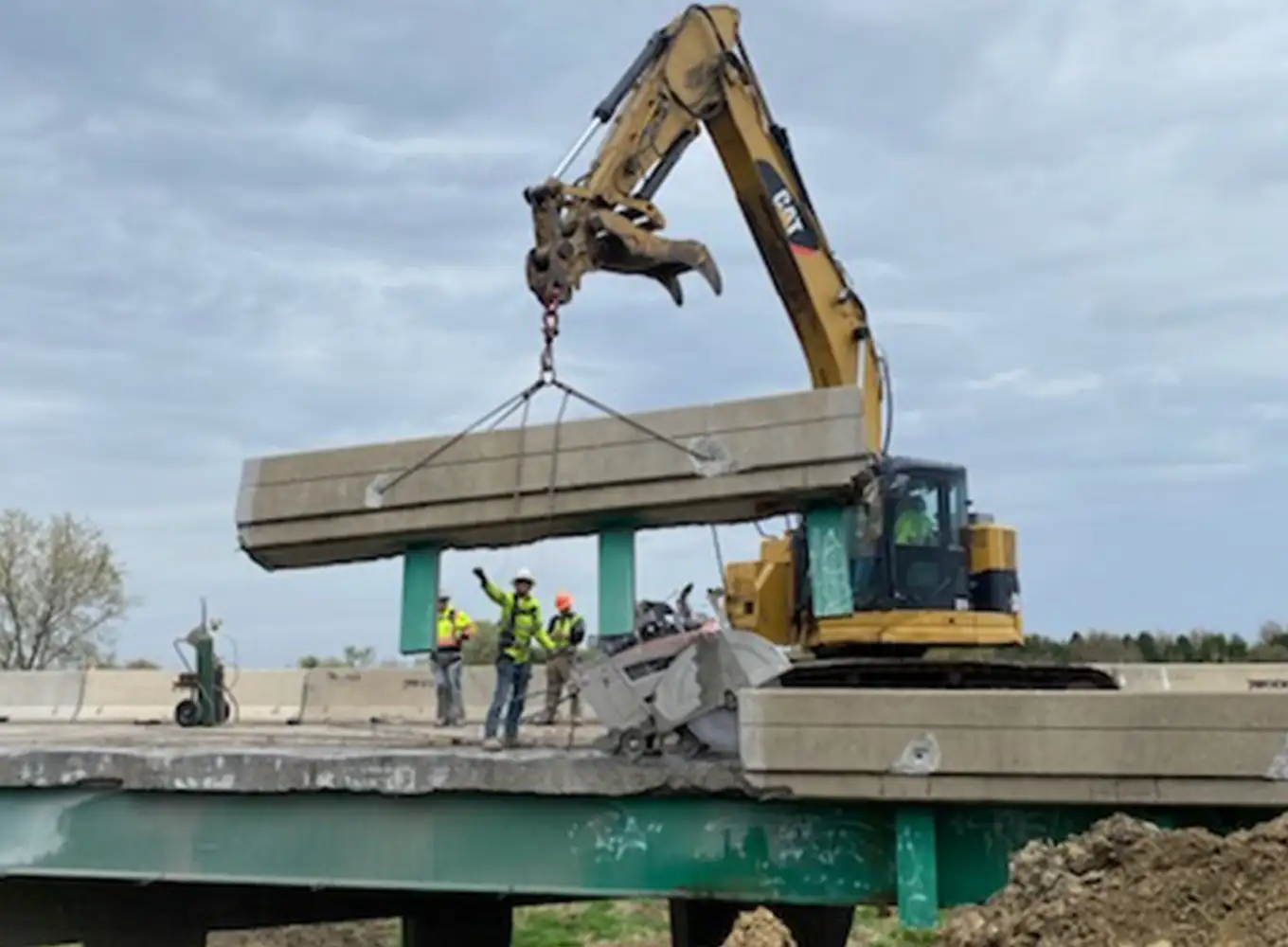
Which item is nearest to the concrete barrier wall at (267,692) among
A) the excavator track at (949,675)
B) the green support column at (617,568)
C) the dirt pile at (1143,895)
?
the green support column at (617,568)

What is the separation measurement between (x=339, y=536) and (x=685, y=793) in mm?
3209

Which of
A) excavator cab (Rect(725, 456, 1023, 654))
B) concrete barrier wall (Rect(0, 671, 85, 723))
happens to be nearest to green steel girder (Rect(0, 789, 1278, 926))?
excavator cab (Rect(725, 456, 1023, 654))

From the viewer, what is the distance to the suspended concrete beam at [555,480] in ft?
26.2

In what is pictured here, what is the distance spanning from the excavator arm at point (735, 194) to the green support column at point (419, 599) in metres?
1.93

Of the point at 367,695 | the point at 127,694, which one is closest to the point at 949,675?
the point at 367,695

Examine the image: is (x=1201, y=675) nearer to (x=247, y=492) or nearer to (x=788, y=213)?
(x=788, y=213)

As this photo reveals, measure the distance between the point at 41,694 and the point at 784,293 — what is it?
11738 mm

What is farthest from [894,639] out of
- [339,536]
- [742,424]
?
[339,536]

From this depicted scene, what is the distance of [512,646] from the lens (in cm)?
990

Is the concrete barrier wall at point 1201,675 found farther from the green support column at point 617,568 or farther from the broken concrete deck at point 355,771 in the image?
the broken concrete deck at point 355,771

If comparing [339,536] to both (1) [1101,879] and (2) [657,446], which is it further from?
(1) [1101,879]

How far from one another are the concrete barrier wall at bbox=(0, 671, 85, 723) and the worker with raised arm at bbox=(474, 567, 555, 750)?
10317 mm

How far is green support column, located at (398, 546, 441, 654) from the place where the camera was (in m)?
9.09

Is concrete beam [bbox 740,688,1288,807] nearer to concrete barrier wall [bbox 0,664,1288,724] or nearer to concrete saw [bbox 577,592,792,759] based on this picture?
concrete saw [bbox 577,592,792,759]
